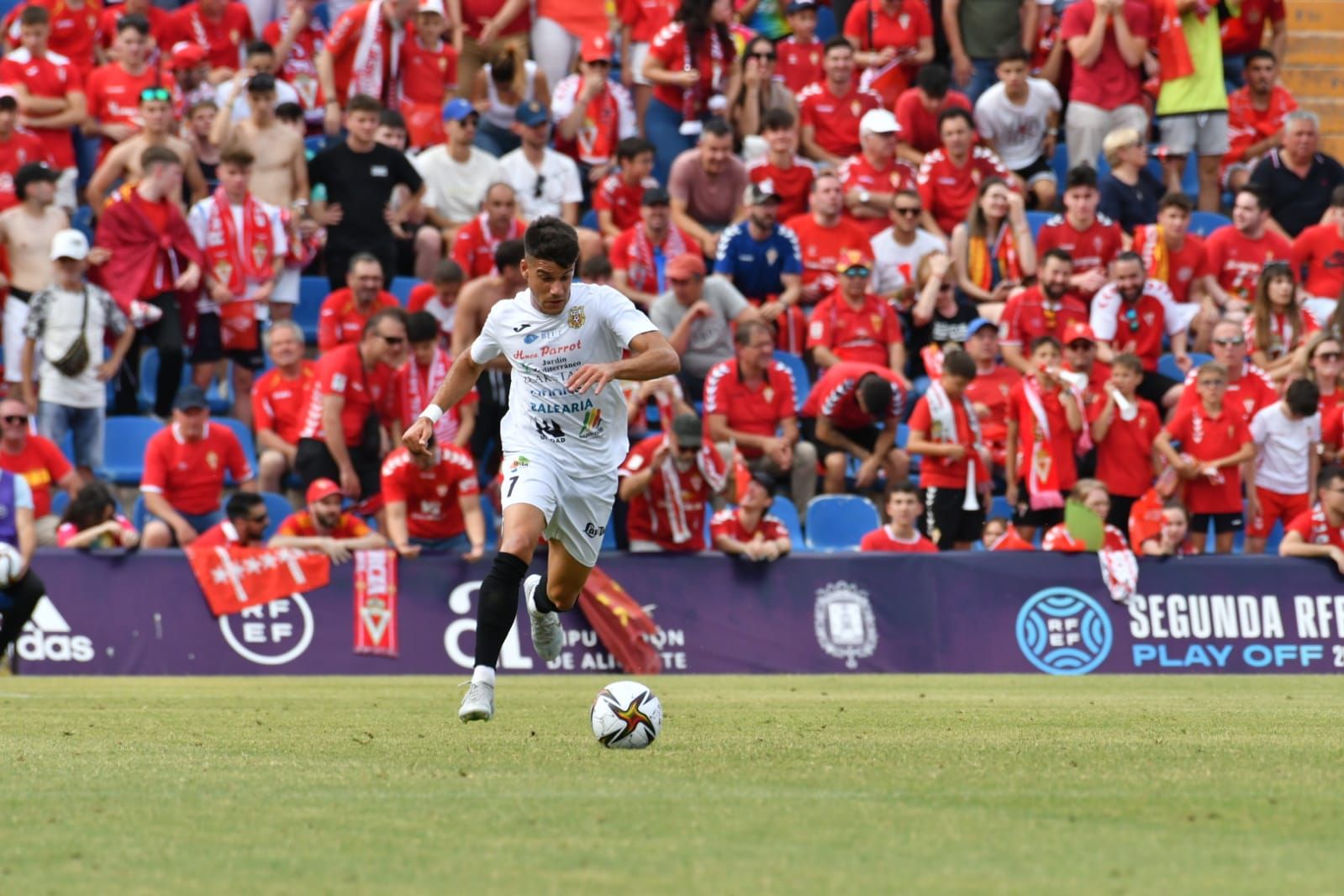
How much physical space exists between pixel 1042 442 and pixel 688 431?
3213 mm

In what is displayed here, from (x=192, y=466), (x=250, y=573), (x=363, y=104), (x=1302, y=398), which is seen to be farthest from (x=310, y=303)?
(x=1302, y=398)

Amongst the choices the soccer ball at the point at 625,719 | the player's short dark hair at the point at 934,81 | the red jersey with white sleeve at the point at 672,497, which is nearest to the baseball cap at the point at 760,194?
the player's short dark hair at the point at 934,81

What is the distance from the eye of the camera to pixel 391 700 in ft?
40.1

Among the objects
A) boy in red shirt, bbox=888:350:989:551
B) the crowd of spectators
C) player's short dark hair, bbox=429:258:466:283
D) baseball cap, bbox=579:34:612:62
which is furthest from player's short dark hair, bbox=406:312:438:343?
baseball cap, bbox=579:34:612:62

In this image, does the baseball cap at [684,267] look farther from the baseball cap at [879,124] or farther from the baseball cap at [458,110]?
the baseball cap at [879,124]

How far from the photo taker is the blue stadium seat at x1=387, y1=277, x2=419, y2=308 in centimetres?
1930

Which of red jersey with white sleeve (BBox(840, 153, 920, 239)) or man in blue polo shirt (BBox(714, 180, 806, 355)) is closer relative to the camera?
man in blue polo shirt (BBox(714, 180, 806, 355))

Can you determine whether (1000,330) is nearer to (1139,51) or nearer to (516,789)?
(1139,51)

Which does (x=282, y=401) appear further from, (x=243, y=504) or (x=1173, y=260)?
(x=1173, y=260)

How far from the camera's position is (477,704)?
879 cm

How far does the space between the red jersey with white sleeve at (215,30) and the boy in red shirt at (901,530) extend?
855cm

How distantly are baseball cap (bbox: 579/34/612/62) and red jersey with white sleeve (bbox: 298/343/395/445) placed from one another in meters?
4.89

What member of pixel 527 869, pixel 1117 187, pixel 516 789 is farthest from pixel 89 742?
pixel 1117 187

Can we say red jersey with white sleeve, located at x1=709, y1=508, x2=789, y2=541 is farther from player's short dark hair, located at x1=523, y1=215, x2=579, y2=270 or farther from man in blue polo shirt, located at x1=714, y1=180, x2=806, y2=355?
player's short dark hair, located at x1=523, y1=215, x2=579, y2=270
